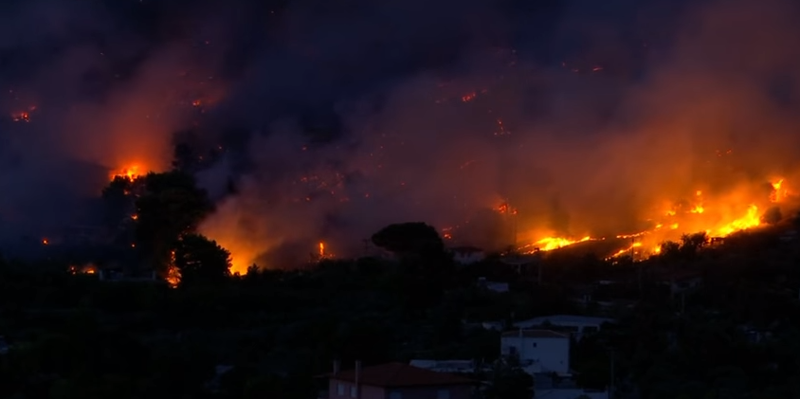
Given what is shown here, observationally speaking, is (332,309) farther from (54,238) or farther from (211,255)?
(54,238)

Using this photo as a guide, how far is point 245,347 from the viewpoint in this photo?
36.2 m

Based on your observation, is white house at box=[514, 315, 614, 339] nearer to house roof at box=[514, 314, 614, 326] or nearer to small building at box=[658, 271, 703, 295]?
house roof at box=[514, 314, 614, 326]

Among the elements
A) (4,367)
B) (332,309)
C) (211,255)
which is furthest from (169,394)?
(211,255)

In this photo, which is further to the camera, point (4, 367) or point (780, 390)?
point (780, 390)

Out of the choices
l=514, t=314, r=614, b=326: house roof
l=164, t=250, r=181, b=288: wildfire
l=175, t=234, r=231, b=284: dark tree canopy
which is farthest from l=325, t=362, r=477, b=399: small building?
l=164, t=250, r=181, b=288: wildfire

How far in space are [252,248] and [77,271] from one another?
542 cm

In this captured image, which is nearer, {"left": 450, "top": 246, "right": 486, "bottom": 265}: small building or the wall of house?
the wall of house

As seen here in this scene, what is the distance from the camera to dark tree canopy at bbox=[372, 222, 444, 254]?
46.7m

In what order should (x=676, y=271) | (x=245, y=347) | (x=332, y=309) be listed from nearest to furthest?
(x=245, y=347) < (x=332, y=309) < (x=676, y=271)

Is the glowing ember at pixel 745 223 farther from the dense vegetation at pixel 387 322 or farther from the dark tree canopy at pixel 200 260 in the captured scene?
the dark tree canopy at pixel 200 260

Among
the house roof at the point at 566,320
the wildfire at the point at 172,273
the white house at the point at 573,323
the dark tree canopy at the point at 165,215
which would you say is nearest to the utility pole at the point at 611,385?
the white house at the point at 573,323

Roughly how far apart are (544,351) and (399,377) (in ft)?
20.4

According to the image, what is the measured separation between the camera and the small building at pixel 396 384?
27.6 m

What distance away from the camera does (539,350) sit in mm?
33406
